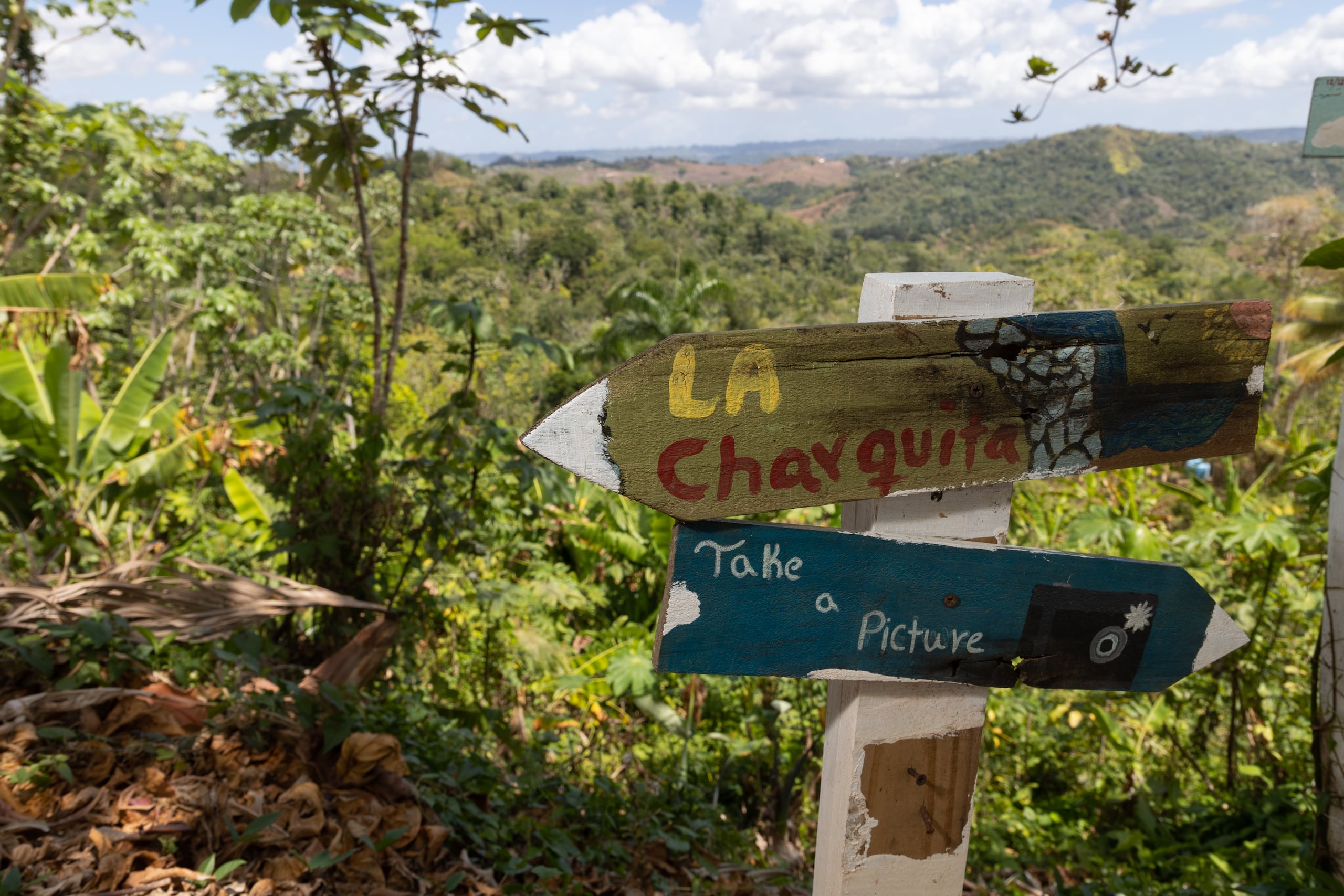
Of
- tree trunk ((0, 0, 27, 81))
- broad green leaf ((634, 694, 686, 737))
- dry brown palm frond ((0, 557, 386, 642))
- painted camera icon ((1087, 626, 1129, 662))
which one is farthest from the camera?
tree trunk ((0, 0, 27, 81))

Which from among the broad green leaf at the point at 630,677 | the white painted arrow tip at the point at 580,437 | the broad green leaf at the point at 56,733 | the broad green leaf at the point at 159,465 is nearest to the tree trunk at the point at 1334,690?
the white painted arrow tip at the point at 580,437

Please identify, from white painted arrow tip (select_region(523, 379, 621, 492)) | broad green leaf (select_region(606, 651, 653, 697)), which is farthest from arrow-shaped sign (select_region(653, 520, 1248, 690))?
broad green leaf (select_region(606, 651, 653, 697))

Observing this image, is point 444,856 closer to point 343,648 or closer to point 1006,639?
point 343,648

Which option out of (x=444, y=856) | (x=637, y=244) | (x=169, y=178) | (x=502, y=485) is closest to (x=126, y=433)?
(x=502, y=485)

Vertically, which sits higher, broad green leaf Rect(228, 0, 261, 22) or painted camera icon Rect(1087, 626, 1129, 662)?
broad green leaf Rect(228, 0, 261, 22)

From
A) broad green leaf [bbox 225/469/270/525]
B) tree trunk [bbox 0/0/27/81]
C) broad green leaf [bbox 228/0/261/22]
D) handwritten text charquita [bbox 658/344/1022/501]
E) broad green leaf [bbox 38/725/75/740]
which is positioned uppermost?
tree trunk [bbox 0/0/27/81]

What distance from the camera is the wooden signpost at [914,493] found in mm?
855

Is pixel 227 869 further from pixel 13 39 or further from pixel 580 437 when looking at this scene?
pixel 13 39

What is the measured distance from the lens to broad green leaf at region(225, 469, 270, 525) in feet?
13.4

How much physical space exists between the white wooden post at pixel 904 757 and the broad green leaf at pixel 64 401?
12.7ft

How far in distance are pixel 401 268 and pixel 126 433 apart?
1963 mm

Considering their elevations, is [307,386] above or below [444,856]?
above

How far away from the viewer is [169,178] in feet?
27.5

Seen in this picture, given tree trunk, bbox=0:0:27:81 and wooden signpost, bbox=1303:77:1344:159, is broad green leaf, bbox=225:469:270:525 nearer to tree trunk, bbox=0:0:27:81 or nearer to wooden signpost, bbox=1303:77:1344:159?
tree trunk, bbox=0:0:27:81
